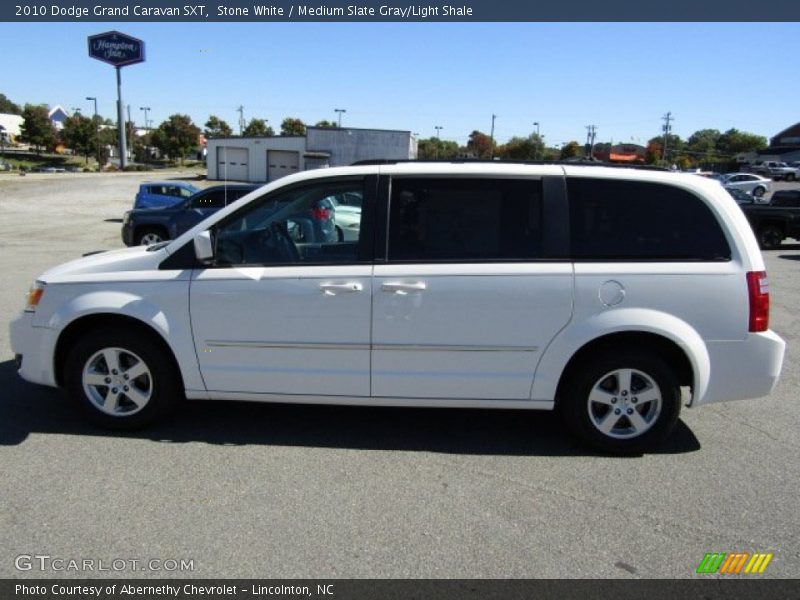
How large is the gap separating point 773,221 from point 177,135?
3776 inches

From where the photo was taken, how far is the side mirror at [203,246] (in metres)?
4.09

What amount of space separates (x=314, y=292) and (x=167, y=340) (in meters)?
1.06

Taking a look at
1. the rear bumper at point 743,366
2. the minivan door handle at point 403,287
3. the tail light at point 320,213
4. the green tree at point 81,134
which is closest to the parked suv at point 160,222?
the tail light at point 320,213

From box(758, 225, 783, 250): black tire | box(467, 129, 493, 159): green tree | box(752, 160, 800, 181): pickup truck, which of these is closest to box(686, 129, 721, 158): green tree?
box(467, 129, 493, 159): green tree

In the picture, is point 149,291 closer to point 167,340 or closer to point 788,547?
point 167,340

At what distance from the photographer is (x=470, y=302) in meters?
3.99

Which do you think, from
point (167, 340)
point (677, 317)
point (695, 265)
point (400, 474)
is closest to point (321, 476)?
point (400, 474)

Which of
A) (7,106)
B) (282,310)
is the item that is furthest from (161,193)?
(7,106)

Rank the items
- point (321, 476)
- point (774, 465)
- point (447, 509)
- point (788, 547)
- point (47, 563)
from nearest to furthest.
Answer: point (47, 563), point (788, 547), point (447, 509), point (321, 476), point (774, 465)

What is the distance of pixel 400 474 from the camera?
3889 millimetres

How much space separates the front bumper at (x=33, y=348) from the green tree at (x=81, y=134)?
334ft

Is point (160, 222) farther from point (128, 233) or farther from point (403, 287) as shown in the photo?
point (403, 287)

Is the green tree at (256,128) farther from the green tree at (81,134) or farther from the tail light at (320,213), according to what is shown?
the tail light at (320,213)

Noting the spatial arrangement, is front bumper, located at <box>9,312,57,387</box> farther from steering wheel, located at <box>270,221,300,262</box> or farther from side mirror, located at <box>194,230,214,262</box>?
steering wheel, located at <box>270,221,300,262</box>
